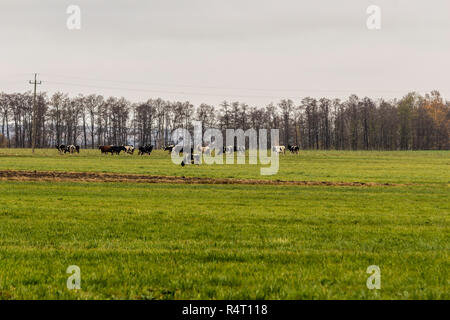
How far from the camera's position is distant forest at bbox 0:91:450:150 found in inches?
4838

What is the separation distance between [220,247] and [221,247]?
23mm

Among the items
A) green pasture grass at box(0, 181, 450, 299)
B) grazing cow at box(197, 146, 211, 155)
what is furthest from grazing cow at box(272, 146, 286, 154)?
green pasture grass at box(0, 181, 450, 299)

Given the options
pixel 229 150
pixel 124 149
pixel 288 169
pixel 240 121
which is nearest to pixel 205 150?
pixel 229 150

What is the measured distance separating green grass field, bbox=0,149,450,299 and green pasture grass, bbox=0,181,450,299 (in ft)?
0.08

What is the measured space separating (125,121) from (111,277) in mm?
130631

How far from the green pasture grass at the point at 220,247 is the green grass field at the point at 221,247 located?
0.08 feet

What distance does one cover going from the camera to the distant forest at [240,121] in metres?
123

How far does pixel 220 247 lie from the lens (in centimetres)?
973

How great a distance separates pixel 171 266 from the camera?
790cm

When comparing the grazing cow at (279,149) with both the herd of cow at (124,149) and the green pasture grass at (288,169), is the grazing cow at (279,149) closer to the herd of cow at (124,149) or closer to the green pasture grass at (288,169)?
the herd of cow at (124,149)

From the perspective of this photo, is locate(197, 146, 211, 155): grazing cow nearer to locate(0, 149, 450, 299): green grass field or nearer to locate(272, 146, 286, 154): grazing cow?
locate(272, 146, 286, 154): grazing cow

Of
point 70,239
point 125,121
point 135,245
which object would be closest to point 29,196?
point 70,239

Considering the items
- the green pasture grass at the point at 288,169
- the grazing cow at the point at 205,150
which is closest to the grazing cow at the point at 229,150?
the grazing cow at the point at 205,150

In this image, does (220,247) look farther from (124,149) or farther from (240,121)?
(240,121)
